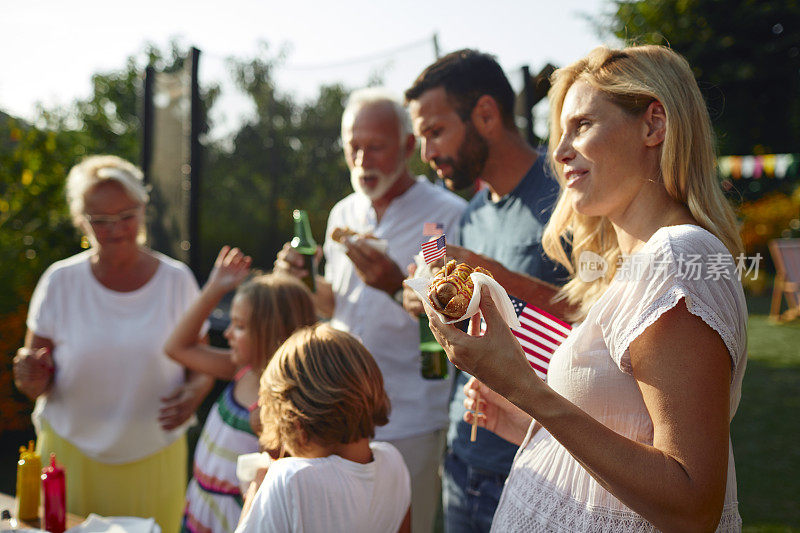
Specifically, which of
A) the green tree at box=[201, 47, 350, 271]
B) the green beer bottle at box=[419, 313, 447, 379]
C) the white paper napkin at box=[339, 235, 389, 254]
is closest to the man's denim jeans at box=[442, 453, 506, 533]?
the green beer bottle at box=[419, 313, 447, 379]

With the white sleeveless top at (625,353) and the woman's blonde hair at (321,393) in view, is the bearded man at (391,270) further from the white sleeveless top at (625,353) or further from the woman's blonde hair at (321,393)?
the white sleeveless top at (625,353)

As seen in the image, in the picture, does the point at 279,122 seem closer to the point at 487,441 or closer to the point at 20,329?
the point at 20,329

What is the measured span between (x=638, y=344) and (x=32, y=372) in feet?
8.93

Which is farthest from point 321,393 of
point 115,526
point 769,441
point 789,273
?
point 789,273

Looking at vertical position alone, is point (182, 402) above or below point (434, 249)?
below

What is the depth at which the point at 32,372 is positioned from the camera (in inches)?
111

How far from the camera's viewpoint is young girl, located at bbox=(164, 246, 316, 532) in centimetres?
231

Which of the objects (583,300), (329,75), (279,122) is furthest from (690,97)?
(279,122)

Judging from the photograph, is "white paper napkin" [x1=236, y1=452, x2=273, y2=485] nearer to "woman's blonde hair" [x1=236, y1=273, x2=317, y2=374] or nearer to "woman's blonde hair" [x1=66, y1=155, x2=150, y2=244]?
"woman's blonde hair" [x1=236, y1=273, x2=317, y2=374]

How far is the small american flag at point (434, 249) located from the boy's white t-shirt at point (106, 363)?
202 centimetres

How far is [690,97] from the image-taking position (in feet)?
4.53

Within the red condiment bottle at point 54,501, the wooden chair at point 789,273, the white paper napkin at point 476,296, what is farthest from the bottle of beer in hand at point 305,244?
the wooden chair at point 789,273

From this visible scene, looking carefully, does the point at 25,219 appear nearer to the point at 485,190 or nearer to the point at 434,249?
the point at 485,190

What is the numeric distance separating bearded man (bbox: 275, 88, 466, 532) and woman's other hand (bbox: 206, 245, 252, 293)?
17cm
